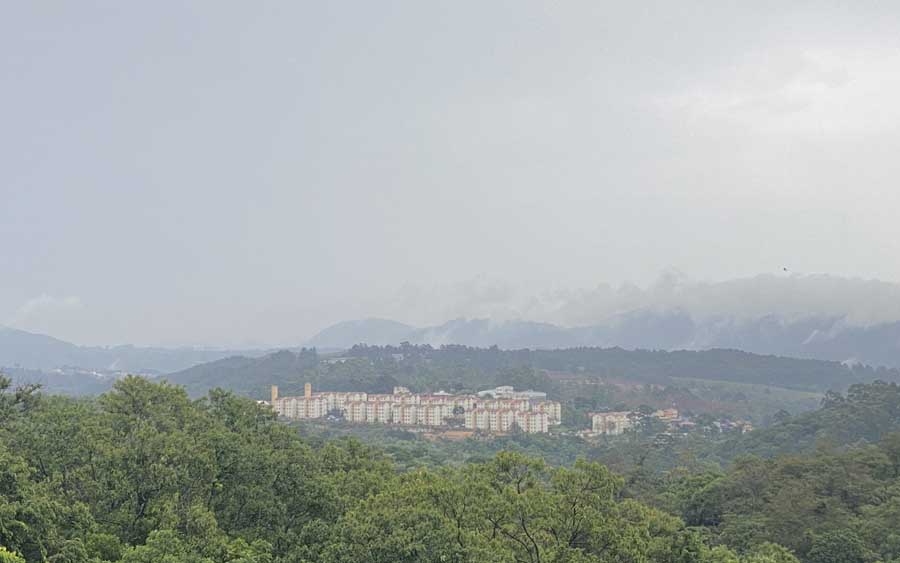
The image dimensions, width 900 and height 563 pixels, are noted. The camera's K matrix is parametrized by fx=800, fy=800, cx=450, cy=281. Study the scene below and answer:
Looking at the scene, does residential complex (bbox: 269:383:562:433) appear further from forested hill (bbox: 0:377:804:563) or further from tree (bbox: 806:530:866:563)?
forested hill (bbox: 0:377:804:563)

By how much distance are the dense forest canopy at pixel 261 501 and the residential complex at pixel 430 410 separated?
54.4 m

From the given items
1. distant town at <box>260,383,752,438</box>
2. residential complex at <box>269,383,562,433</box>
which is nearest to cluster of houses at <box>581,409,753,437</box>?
distant town at <box>260,383,752,438</box>

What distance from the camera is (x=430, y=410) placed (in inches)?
3073

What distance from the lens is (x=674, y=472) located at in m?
40.1

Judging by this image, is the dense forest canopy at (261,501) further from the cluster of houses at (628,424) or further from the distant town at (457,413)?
the cluster of houses at (628,424)

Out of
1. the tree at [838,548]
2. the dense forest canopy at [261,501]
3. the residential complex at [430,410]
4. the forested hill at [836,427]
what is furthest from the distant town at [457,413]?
the dense forest canopy at [261,501]

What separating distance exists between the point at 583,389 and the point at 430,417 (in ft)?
91.4

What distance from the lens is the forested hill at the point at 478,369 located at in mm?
103062

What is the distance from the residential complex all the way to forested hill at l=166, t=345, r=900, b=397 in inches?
560

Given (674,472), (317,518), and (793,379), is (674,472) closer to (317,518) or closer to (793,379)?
Result: (317,518)

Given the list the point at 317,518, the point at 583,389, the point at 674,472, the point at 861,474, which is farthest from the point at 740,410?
the point at 317,518

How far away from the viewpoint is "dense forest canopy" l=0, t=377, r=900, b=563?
1176cm

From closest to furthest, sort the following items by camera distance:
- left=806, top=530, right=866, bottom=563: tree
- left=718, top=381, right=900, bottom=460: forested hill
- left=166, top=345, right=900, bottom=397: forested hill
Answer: left=806, top=530, right=866, bottom=563: tree → left=718, top=381, right=900, bottom=460: forested hill → left=166, top=345, right=900, bottom=397: forested hill

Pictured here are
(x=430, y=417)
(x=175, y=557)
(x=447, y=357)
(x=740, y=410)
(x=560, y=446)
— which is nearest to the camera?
(x=175, y=557)
